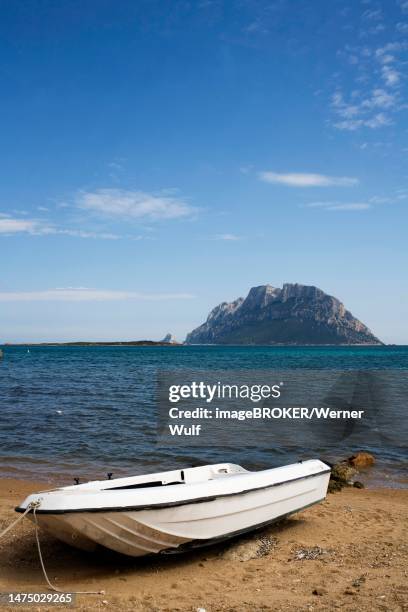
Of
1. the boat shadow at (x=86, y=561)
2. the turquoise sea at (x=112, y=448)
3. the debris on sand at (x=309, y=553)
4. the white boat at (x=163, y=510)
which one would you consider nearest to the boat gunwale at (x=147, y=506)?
the white boat at (x=163, y=510)

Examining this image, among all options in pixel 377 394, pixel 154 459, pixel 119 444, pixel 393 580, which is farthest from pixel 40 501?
pixel 377 394

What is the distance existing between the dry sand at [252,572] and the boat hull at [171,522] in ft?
1.13

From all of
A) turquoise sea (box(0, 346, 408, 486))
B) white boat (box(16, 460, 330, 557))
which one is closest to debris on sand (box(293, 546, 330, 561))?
white boat (box(16, 460, 330, 557))

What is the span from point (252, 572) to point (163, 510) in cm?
154

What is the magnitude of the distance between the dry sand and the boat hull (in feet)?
1.13

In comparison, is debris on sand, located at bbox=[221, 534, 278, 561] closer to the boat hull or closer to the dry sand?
the dry sand

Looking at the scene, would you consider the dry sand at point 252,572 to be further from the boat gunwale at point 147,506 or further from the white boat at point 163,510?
the boat gunwale at point 147,506

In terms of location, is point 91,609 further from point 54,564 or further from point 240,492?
point 240,492

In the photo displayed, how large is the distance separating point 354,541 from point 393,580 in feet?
5.75

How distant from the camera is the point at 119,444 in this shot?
55.3 feet

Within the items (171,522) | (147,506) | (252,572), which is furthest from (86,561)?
(252,572)

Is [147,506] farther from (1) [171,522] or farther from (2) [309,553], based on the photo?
(2) [309,553]

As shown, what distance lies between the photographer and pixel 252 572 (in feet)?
23.5

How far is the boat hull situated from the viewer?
646 cm
